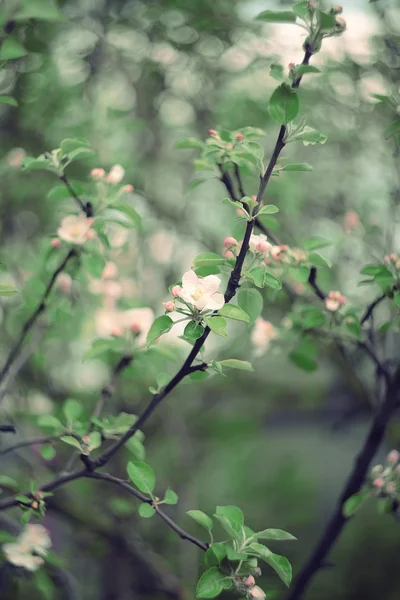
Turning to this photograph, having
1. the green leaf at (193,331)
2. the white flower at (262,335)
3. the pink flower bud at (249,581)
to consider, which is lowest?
the white flower at (262,335)

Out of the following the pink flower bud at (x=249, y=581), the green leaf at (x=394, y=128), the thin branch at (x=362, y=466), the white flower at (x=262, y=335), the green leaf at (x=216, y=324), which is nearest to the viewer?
the green leaf at (x=216, y=324)

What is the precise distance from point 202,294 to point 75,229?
0.48 metres

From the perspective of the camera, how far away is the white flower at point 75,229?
1295 millimetres

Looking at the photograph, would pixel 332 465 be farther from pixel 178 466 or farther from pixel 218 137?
pixel 218 137

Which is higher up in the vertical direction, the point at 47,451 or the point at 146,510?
the point at 146,510

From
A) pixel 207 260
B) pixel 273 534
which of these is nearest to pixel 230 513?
pixel 273 534

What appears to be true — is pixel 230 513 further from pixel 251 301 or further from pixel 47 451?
pixel 47 451

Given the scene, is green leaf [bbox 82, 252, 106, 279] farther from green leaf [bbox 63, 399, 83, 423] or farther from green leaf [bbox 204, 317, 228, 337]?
green leaf [bbox 204, 317, 228, 337]

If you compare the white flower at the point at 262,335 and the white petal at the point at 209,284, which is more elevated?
the white petal at the point at 209,284

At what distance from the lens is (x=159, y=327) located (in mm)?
988

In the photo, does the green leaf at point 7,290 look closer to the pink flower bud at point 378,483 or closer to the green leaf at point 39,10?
the green leaf at point 39,10

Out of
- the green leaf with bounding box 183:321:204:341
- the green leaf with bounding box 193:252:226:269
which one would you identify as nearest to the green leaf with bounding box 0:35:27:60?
the green leaf with bounding box 193:252:226:269

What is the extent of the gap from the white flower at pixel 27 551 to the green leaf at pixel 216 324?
35.2 inches

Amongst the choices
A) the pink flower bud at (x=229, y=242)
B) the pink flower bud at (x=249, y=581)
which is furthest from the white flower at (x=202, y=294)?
the pink flower bud at (x=249, y=581)
